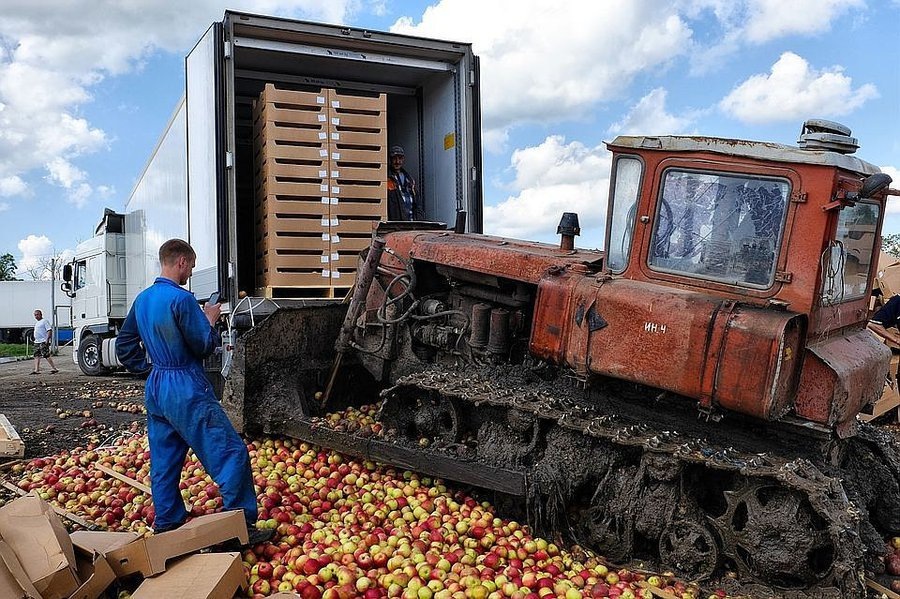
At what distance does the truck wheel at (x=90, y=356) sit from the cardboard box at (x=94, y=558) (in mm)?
14579

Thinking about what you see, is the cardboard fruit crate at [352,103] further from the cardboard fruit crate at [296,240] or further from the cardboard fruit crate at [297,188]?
the cardboard fruit crate at [296,240]

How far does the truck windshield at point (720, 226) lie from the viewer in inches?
182

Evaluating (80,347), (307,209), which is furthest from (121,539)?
(80,347)

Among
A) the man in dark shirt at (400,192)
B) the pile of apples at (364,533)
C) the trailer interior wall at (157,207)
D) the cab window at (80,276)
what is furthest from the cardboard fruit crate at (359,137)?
the cab window at (80,276)

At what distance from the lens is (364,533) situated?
5.17 metres

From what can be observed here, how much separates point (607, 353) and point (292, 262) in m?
4.77

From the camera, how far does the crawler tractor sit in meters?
4.45

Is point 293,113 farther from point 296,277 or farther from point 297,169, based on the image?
point 296,277

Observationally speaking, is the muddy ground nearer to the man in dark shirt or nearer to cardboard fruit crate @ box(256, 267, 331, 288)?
cardboard fruit crate @ box(256, 267, 331, 288)

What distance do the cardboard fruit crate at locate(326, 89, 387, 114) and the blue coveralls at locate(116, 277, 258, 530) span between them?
4587 millimetres

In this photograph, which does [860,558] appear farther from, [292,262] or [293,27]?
[293,27]

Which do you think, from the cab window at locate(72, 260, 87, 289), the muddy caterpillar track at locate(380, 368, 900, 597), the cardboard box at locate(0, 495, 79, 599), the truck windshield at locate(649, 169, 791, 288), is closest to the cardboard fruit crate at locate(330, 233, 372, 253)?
the muddy caterpillar track at locate(380, 368, 900, 597)

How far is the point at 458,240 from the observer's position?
685 cm

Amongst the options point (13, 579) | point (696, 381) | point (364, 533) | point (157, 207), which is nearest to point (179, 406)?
point (13, 579)
